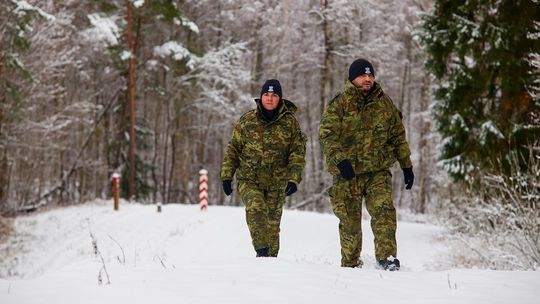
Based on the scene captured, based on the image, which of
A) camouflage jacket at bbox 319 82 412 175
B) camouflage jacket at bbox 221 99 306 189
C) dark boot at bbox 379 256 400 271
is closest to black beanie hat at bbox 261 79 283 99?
camouflage jacket at bbox 221 99 306 189

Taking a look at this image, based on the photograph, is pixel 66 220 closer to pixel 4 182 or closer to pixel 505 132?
pixel 4 182

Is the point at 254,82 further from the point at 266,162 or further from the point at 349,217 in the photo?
the point at 349,217

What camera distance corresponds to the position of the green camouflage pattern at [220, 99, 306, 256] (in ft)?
19.9

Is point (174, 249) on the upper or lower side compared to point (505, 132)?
lower

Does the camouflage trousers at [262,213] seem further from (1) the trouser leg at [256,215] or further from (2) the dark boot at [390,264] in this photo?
(2) the dark boot at [390,264]

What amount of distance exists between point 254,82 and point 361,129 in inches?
803

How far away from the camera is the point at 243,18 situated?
2595 centimetres

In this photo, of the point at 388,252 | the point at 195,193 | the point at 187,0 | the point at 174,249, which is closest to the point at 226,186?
the point at 388,252

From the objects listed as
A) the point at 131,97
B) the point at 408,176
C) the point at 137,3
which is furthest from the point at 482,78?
the point at 131,97

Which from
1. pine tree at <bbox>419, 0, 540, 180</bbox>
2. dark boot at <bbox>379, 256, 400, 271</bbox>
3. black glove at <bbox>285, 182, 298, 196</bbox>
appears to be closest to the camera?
dark boot at <bbox>379, 256, 400, 271</bbox>

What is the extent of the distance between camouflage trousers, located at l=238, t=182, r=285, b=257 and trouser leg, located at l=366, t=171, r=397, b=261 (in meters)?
1.06

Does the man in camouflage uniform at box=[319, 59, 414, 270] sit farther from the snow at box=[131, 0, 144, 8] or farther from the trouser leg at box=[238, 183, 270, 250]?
the snow at box=[131, 0, 144, 8]

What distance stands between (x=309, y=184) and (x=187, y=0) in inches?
495

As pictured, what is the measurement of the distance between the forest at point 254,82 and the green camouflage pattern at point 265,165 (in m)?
3.62
